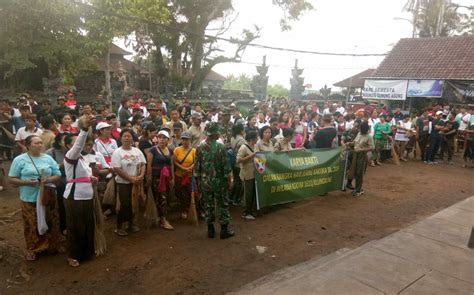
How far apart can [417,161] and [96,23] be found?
13562 mm

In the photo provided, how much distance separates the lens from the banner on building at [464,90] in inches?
685

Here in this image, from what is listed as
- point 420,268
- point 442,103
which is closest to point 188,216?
point 420,268

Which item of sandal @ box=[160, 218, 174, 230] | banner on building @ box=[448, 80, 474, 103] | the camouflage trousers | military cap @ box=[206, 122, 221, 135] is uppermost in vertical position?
banner on building @ box=[448, 80, 474, 103]

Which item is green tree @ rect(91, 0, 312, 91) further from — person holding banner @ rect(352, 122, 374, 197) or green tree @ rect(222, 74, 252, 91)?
green tree @ rect(222, 74, 252, 91)

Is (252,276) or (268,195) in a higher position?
(268,195)

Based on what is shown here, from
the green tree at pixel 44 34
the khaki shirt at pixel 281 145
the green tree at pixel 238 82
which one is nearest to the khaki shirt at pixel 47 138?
the khaki shirt at pixel 281 145

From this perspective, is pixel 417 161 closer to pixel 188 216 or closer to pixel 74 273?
pixel 188 216

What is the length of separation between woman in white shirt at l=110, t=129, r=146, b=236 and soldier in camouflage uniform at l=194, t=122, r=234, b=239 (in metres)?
0.86

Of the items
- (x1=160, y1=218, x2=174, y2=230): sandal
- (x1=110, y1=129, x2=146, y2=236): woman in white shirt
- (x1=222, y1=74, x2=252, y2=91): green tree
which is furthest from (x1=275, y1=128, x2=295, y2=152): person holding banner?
(x1=222, y1=74, x2=252, y2=91): green tree

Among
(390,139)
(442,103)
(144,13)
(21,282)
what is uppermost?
(144,13)

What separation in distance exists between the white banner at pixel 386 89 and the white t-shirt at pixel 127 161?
718 inches

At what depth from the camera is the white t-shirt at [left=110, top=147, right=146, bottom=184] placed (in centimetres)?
488

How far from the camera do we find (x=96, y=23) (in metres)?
13.8

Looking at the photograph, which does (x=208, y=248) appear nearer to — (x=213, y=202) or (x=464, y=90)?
(x=213, y=202)
